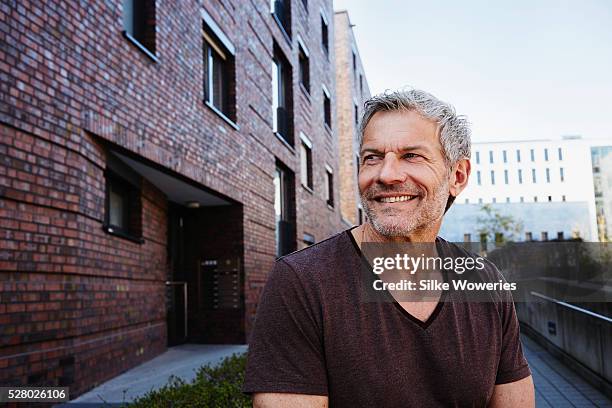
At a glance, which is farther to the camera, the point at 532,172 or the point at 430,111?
the point at 532,172

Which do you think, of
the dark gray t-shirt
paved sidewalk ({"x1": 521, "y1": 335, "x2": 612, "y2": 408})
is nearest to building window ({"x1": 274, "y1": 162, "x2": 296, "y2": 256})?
paved sidewalk ({"x1": 521, "y1": 335, "x2": 612, "y2": 408})

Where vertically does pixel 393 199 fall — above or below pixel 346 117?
below

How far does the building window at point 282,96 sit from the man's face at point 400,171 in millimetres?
10688

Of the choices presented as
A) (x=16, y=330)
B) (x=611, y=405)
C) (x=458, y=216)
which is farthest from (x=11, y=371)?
(x=458, y=216)

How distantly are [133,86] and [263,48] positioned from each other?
5754 millimetres

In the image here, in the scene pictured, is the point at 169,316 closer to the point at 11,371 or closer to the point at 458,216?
the point at 11,371

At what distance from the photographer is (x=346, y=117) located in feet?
82.3

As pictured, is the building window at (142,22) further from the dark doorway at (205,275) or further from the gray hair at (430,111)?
the gray hair at (430,111)

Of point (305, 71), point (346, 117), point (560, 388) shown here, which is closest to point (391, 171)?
point (560, 388)

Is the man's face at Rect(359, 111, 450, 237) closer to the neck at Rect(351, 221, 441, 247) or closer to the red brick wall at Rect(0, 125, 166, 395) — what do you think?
the neck at Rect(351, 221, 441, 247)

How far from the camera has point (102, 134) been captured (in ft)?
17.1

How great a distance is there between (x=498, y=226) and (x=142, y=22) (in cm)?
4866

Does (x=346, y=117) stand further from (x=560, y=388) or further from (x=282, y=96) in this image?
(x=560, y=388)

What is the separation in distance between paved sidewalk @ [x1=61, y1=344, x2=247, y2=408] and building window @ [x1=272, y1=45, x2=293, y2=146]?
216 inches
